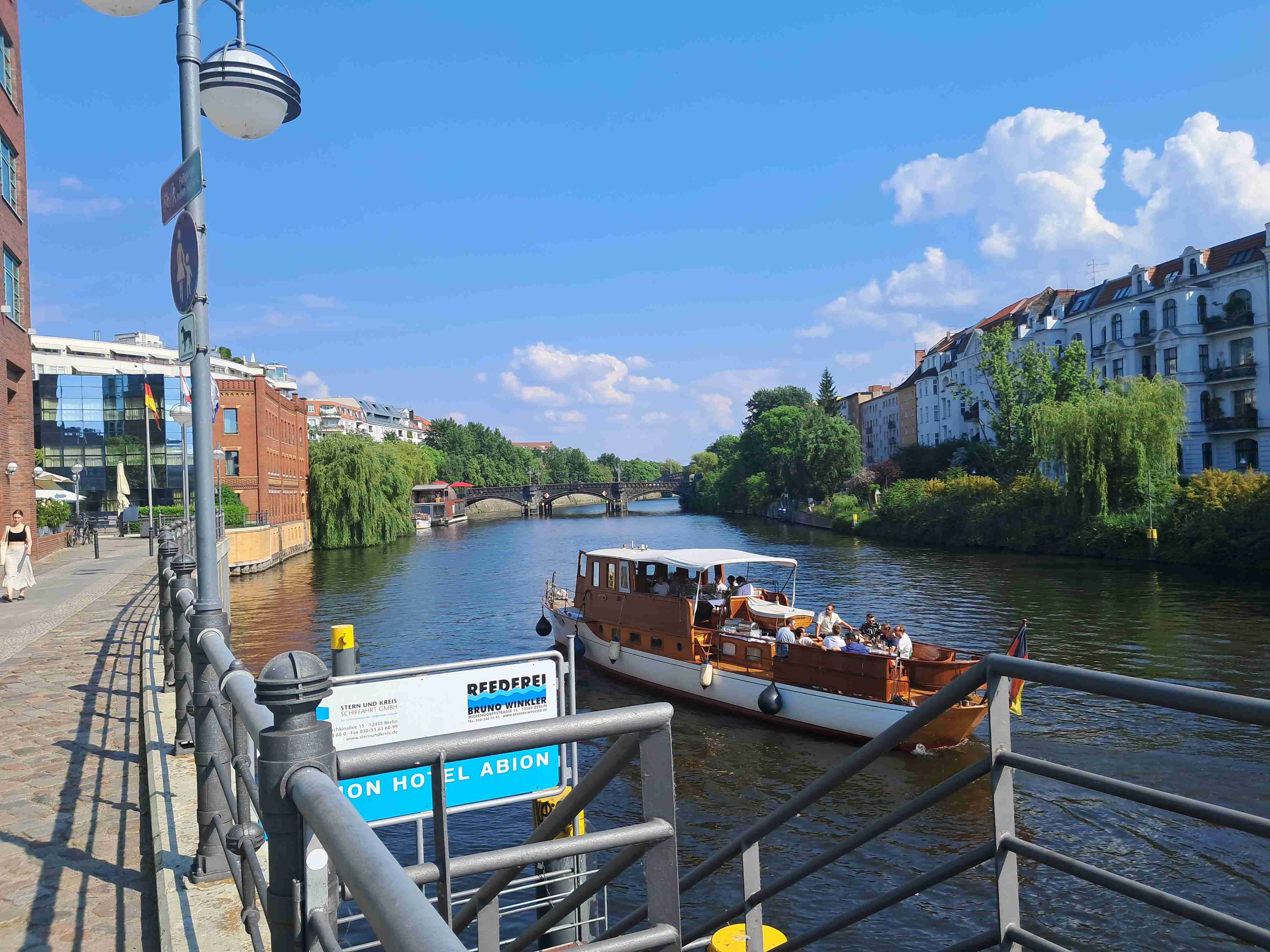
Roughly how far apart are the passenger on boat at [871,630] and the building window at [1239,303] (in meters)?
41.7

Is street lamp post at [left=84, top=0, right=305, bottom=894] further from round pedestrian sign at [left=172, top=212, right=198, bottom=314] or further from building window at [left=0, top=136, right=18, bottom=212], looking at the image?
building window at [left=0, top=136, right=18, bottom=212]

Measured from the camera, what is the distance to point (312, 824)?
5.50 ft

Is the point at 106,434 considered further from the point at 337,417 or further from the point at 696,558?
the point at 337,417

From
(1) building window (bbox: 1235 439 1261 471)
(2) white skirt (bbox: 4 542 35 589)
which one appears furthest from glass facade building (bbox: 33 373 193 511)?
(1) building window (bbox: 1235 439 1261 471)

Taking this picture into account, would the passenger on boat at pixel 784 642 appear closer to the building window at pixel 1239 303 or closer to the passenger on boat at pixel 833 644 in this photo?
the passenger on boat at pixel 833 644

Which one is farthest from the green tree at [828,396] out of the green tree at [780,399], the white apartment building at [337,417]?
the white apartment building at [337,417]

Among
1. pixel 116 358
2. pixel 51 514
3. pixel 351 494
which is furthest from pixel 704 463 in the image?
pixel 51 514

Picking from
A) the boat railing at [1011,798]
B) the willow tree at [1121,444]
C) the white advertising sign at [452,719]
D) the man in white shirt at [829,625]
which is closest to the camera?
the boat railing at [1011,798]

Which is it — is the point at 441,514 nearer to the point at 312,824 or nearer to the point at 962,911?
the point at 962,911

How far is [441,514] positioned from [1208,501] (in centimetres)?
7981

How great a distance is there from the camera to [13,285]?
81.3 ft

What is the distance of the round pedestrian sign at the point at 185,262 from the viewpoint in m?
5.94

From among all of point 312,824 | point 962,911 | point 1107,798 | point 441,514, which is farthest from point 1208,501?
point 441,514

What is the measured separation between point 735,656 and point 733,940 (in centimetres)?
1526
